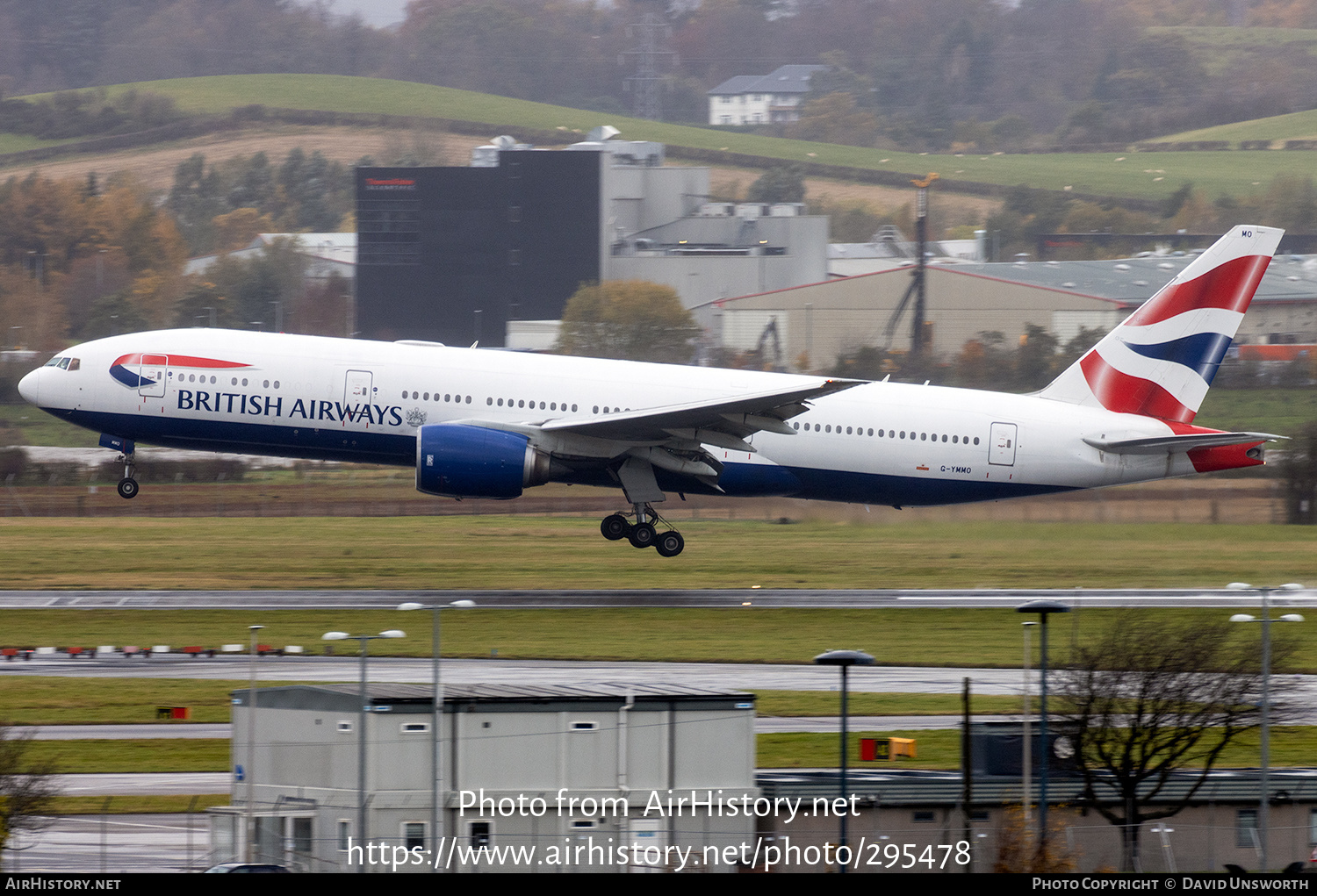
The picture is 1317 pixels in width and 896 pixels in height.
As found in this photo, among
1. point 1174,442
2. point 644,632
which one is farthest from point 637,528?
point 1174,442

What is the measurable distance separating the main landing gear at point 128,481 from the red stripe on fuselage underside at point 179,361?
2.56 metres

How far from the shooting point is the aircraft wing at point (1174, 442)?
3994cm

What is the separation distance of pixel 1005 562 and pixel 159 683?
27.2m

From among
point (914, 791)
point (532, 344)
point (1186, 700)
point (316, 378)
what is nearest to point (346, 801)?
point (914, 791)

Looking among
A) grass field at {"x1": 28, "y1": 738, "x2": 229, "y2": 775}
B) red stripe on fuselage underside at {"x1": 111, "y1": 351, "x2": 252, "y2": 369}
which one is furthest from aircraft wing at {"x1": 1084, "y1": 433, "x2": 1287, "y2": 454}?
grass field at {"x1": 28, "y1": 738, "x2": 229, "y2": 775}

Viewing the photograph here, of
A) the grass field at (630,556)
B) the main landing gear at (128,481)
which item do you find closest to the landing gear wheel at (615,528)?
the grass field at (630,556)

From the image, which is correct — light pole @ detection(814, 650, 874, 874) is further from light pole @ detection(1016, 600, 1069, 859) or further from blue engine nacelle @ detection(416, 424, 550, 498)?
blue engine nacelle @ detection(416, 424, 550, 498)

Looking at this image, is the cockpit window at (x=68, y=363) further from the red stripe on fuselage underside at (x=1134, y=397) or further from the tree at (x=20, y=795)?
the red stripe on fuselage underside at (x=1134, y=397)

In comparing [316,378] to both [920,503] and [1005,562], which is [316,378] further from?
[1005,562]

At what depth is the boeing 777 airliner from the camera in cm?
3878

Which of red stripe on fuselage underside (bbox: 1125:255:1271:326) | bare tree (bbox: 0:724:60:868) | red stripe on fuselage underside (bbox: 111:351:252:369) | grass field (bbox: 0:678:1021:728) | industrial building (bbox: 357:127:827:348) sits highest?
industrial building (bbox: 357:127:827:348)

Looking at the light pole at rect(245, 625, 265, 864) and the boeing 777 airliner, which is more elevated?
the boeing 777 airliner

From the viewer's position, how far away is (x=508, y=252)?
335 feet

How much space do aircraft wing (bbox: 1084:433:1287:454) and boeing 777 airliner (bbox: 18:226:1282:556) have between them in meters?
0.05
